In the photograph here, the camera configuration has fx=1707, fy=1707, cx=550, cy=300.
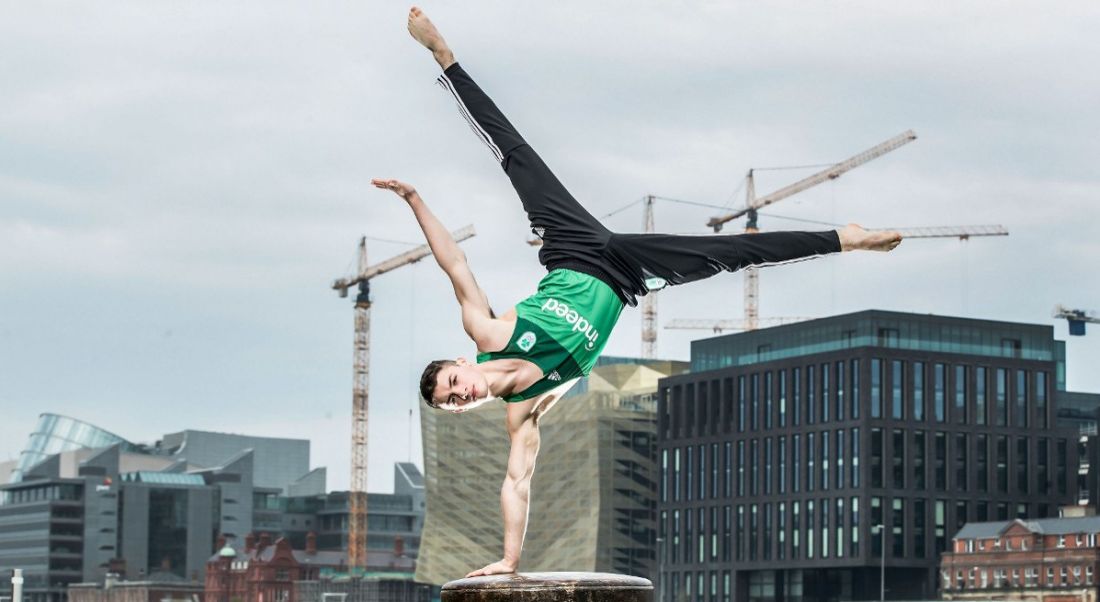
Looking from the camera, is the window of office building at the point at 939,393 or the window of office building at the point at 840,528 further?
the window of office building at the point at 939,393

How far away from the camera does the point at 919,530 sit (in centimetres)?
12762

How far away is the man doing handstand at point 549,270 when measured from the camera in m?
13.4

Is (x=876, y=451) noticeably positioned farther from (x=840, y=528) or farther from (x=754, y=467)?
(x=754, y=467)

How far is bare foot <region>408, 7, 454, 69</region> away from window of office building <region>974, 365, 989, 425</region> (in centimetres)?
12154

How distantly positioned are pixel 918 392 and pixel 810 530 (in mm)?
13454

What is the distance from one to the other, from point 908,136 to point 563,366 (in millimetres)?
166650

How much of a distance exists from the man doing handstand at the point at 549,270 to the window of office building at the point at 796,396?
122 m

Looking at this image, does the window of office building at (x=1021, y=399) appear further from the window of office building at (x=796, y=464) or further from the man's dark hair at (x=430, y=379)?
the man's dark hair at (x=430, y=379)

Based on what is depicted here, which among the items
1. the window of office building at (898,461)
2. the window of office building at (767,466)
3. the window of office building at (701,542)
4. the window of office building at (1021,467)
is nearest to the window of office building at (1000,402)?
the window of office building at (1021,467)

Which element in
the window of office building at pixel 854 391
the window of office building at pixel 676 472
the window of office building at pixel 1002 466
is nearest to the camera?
the window of office building at pixel 854 391

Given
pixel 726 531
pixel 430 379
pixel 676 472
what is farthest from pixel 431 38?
pixel 676 472

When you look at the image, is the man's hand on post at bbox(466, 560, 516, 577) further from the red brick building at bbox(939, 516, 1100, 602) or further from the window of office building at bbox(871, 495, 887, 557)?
the window of office building at bbox(871, 495, 887, 557)

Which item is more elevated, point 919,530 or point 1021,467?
point 1021,467

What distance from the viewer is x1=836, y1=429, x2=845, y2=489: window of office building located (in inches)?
5084
